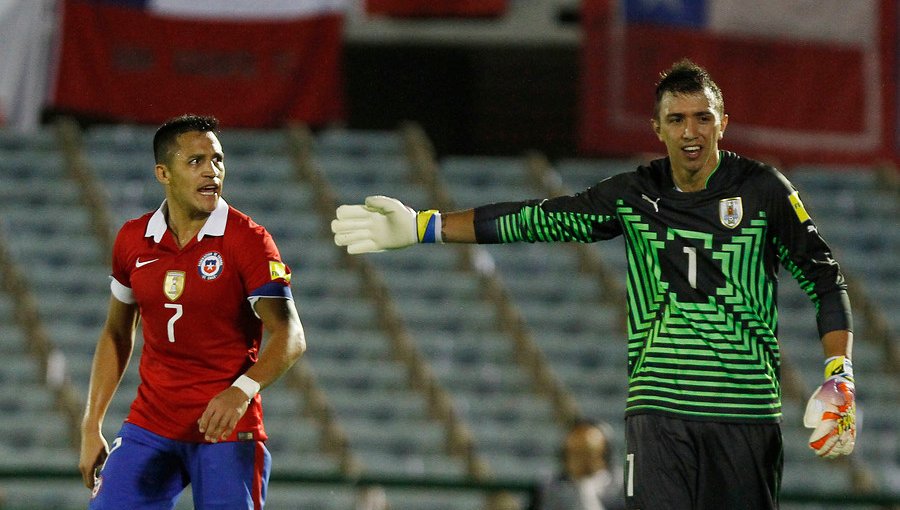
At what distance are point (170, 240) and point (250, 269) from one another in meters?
0.29

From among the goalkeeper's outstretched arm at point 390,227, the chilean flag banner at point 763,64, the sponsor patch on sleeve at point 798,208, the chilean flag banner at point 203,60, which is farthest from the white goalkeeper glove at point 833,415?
the chilean flag banner at point 203,60

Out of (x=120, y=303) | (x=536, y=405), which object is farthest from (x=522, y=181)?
(x=120, y=303)

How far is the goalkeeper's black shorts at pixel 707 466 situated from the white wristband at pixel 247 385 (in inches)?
41.2

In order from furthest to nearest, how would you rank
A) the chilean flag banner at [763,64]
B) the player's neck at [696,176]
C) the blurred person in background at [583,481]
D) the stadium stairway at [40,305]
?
the chilean flag banner at [763,64], the stadium stairway at [40,305], the blurred person in background at [583,481], the player's neck at [696,176]

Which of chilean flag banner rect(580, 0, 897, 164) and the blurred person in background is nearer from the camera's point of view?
the blurred person in background

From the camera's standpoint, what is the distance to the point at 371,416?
1134 cm

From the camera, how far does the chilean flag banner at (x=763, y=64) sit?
438 inches

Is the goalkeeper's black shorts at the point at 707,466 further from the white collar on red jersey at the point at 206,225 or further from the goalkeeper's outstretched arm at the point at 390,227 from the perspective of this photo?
the white collar on red jersey at the point at 206,225

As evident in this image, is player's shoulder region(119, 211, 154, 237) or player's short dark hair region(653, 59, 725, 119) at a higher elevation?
player's short dark hair region(653, 59, 725, 119)

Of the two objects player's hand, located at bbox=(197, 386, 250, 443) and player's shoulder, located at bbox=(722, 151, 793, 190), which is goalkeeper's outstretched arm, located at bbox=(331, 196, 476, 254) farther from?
player's shoulder, located at bbox=(722, 151, 793, 190)

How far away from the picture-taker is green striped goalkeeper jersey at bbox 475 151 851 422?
4.02m

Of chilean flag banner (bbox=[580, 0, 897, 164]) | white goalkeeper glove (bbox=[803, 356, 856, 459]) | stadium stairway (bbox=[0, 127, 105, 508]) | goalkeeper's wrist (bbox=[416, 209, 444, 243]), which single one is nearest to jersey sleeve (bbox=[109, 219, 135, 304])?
goalkeeper's wrist (bbox=[416, 209, 444, 243])

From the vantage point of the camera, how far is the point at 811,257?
13.1 feet

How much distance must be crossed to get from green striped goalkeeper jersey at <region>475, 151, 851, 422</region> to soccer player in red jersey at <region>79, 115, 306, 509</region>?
1015 mm
